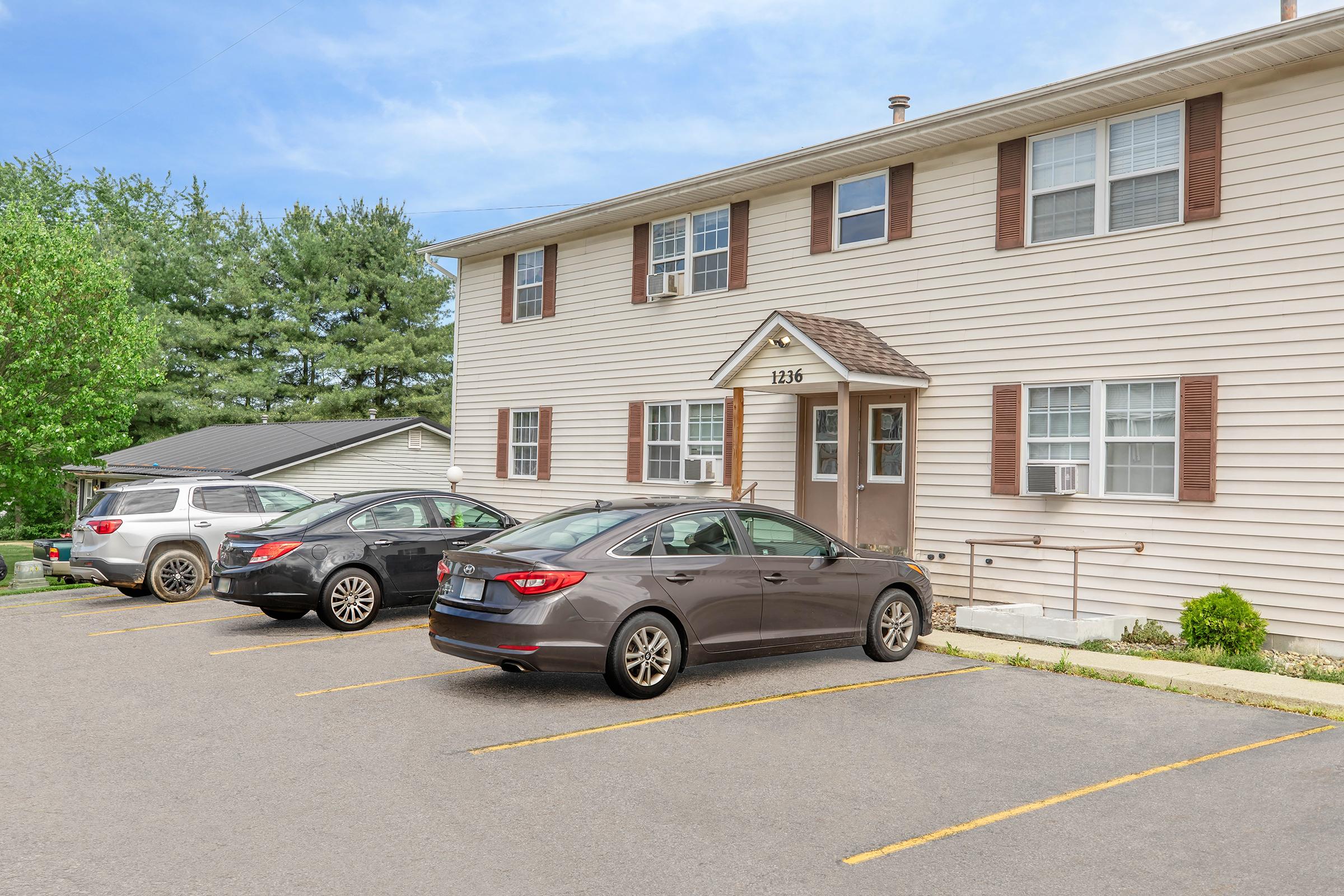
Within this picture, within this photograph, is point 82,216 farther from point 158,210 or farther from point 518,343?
point 518,343

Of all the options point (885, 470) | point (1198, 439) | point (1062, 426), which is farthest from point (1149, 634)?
point (885, 470)

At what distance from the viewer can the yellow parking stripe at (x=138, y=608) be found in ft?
43.3

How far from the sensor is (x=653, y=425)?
1717cm

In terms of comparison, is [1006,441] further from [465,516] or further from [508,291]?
[508,291]

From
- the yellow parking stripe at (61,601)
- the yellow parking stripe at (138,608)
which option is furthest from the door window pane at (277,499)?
the yellow parking stripe at (61,601)

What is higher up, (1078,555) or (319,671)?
(1078,555)

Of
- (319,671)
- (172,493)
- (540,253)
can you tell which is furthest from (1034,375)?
(172,493)

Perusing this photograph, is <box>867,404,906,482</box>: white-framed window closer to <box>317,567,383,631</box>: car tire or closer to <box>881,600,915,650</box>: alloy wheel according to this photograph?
<box>881,600,915,650</box>: alloy wheel

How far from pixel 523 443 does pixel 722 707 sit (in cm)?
1271

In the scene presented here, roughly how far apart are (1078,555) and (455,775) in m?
A: 8.17

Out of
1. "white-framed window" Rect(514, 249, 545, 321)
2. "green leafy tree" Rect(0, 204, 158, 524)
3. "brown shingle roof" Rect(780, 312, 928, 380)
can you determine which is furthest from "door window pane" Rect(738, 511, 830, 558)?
"green leafy tree" Rect(0, 204, 158, 524)

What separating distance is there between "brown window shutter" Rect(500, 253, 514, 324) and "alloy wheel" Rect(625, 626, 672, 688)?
13200mm

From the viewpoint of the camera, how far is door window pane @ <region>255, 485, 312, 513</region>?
15.5m

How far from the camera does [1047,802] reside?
558 cm
